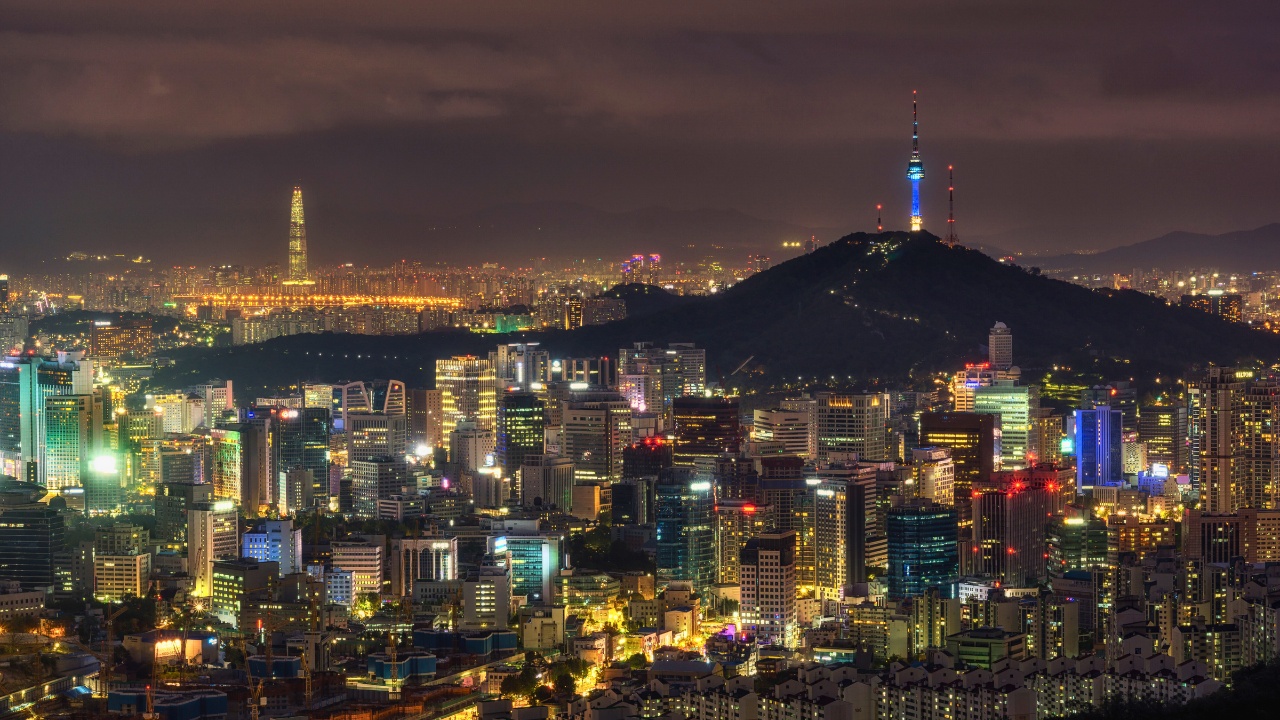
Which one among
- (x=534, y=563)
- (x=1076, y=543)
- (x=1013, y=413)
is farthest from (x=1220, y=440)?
(x=534, y=563)

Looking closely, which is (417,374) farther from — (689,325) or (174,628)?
(174,628)

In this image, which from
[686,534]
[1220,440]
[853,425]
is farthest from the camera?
[853,425]

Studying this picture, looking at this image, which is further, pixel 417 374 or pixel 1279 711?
pixel 417 374

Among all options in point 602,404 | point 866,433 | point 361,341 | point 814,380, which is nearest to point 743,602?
point 866,433

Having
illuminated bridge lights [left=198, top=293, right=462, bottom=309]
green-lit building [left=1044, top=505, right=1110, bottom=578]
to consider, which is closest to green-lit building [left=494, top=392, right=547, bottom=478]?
green-lit building [left=1044, top=505, right=1110, bottom=578]

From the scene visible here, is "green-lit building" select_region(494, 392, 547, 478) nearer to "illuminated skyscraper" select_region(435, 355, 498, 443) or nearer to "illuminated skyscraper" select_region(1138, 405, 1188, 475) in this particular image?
"illuminated skyscraper" select_region(435, 355, 498, 443)

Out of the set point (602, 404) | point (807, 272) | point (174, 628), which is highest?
point (807, 272)

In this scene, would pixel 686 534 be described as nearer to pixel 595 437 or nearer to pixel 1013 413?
pixel 595 437
